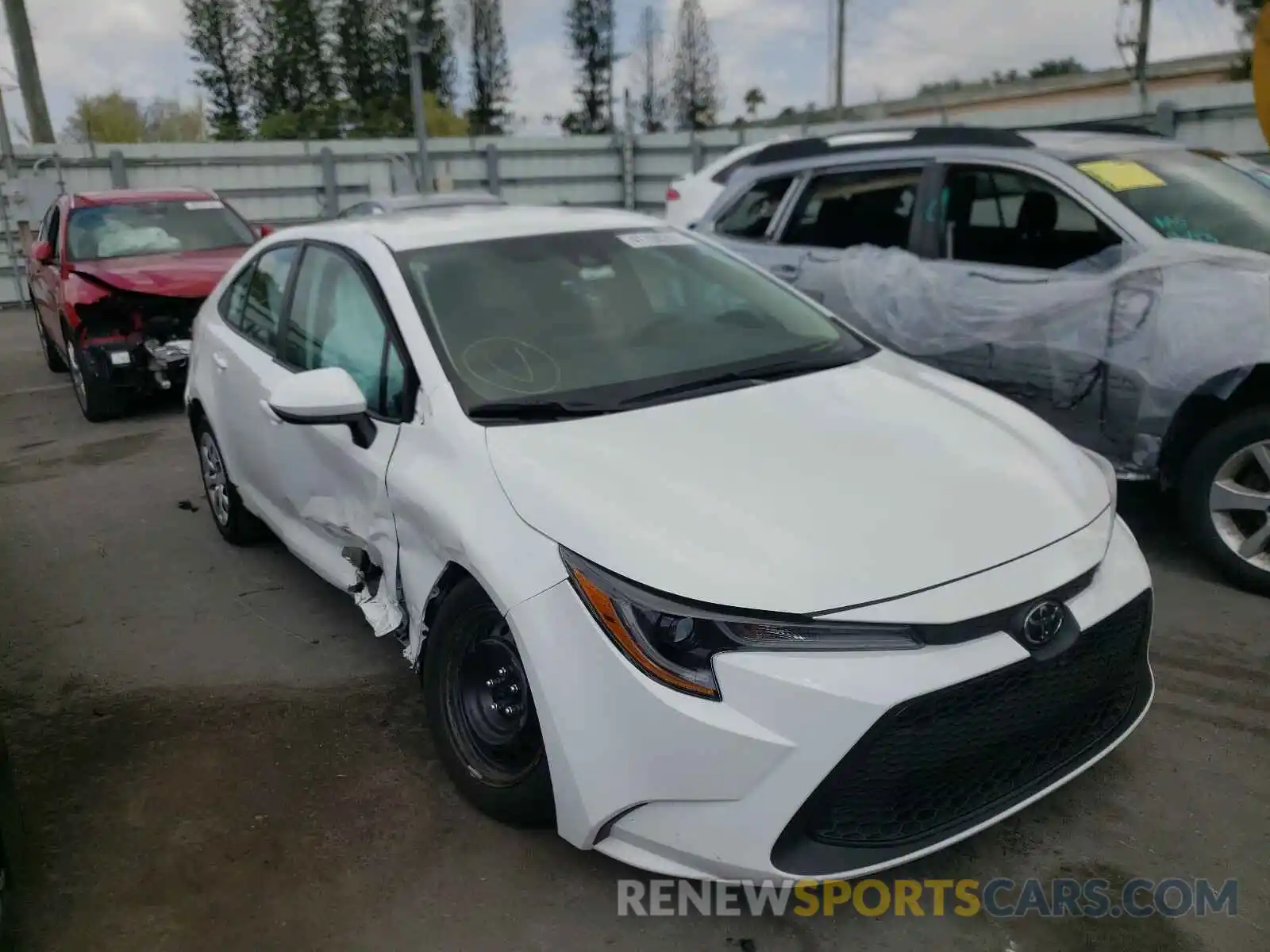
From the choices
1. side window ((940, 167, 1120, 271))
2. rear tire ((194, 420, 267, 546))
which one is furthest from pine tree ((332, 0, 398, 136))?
side window ((940, 167, 1120, 271))

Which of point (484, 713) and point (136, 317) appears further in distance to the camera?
point (136, 317)

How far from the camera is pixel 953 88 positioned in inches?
1708

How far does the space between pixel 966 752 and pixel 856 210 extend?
145 inches

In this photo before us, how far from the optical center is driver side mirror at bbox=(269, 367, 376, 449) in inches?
119

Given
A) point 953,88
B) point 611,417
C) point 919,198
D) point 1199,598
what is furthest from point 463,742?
point 953,88

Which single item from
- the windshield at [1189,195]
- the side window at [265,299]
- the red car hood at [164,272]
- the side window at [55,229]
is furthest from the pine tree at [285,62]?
the windshield at [1189,195]

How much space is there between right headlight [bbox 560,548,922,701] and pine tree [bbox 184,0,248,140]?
50574 mm

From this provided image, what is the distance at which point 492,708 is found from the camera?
2.76 metres

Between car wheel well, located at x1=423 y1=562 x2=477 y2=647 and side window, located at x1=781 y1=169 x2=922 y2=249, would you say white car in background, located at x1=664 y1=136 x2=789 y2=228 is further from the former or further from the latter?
car wheel well, located at x1=423 y1=562 x2=477 y2=647

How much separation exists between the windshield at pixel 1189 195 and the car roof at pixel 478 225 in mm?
2048

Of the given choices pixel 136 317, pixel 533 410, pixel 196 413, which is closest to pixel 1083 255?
pixel 533 410

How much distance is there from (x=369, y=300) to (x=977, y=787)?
231cm

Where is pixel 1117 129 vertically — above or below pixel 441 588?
above

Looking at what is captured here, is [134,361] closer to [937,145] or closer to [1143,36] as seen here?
[937,145]
